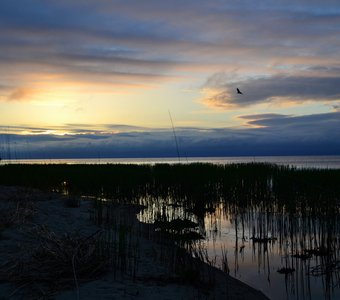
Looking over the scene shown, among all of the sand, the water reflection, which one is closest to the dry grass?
the sand

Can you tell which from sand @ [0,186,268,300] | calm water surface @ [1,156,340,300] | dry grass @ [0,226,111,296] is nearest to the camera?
sand @ [0,186,268,300]

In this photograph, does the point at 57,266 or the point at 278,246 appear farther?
the point at 278,246

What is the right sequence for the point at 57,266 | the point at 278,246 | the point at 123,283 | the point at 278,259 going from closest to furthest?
the point at 123,283 < the point at 57,266 < the point at 278,259 < the point at 278,246

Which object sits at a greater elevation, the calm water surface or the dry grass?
the dry grass

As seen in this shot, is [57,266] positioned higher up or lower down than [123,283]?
higher up

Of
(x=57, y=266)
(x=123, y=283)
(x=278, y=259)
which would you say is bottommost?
(x=278, y=259)

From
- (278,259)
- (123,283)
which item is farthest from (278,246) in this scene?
(123,283)

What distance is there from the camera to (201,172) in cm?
2067

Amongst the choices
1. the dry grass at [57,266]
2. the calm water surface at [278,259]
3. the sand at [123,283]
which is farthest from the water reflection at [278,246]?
the dry grass at [57,266]

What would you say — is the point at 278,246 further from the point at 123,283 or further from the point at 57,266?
the point at 57,266

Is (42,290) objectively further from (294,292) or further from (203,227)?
(203,227)

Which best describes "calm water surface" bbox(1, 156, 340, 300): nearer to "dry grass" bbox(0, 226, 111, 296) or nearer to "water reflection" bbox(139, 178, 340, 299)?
"water reflection" bbox(139, 178, 340, 299)

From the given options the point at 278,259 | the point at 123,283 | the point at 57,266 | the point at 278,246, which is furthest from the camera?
the point at 278,246

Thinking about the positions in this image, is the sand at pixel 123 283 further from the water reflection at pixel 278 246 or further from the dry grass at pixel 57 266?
the water reflection at pixel 278 246
